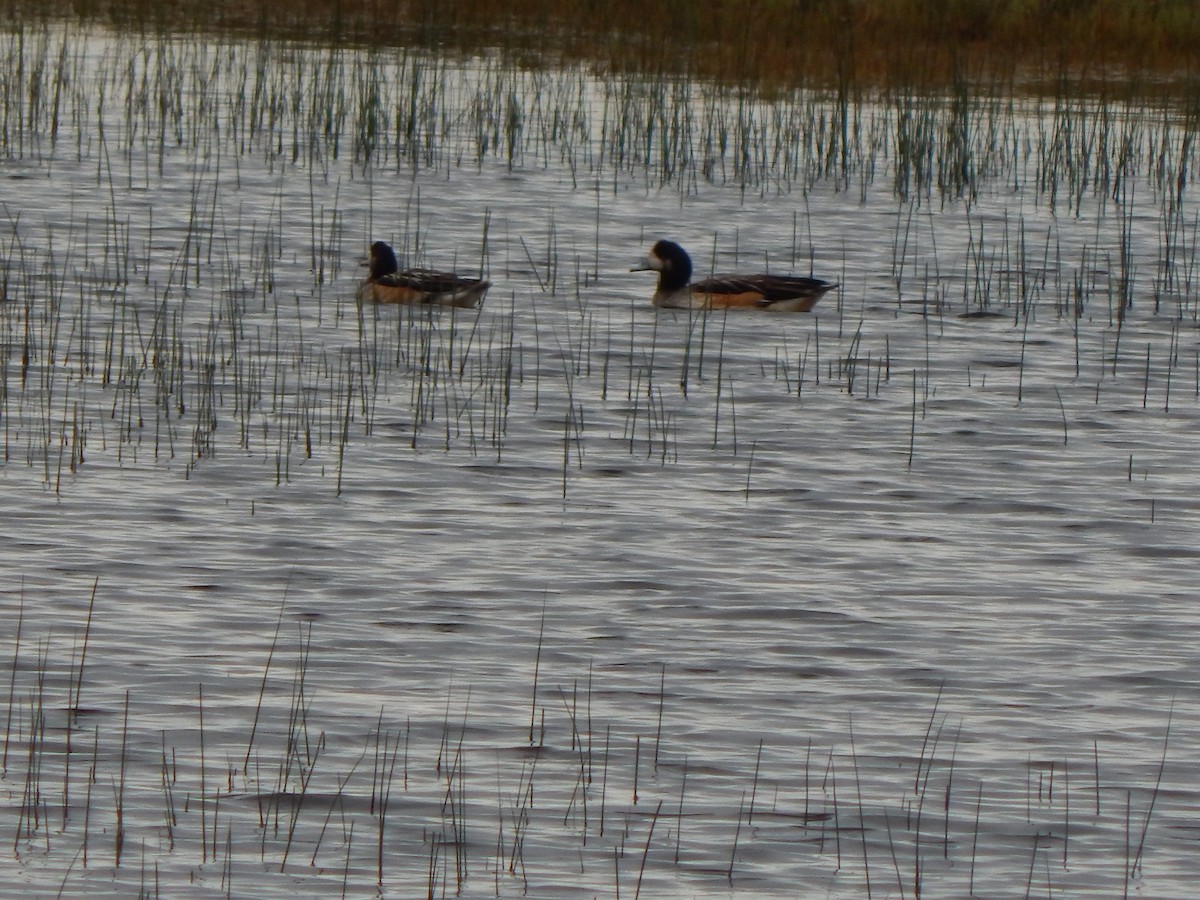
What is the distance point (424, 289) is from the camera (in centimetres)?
1352

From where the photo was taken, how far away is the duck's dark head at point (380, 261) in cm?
1430

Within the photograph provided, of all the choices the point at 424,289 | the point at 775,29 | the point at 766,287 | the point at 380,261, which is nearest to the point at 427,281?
the point at 424,289

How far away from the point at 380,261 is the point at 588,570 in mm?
6323

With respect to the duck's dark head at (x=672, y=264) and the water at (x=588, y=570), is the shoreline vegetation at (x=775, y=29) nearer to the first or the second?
the water at (x=588, y=570)

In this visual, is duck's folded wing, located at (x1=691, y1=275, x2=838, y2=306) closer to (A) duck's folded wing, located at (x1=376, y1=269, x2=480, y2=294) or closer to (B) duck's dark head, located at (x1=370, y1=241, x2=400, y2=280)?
(A) duck's folded wing, located at (x1=376, y1=269, x2=480, y2=294)

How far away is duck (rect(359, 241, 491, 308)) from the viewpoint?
1354 centimetres

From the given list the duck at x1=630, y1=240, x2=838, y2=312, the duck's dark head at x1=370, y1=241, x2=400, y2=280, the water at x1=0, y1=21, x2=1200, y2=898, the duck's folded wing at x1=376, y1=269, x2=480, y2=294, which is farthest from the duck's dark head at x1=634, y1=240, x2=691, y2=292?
the duck's dark head at x1=370, y1=241, x2=400, y2=280

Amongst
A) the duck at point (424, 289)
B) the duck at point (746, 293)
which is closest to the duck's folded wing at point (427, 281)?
the duck at point (424, 289)

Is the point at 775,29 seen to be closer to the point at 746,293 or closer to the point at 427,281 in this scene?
the point at 746,293

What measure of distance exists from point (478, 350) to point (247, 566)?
4.54 meters

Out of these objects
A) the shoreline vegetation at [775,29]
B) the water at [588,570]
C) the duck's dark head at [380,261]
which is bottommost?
the water at [588,570]

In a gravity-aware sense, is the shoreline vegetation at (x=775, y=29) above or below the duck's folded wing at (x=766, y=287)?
above

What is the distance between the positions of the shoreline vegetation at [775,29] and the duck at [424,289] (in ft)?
40.8

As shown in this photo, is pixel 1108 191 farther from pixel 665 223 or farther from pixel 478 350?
pixel 478 350
